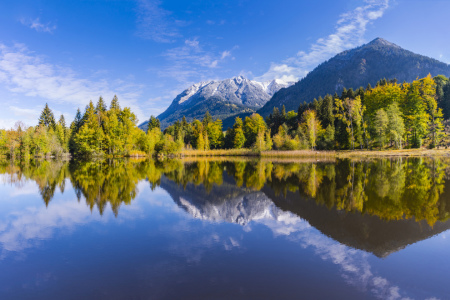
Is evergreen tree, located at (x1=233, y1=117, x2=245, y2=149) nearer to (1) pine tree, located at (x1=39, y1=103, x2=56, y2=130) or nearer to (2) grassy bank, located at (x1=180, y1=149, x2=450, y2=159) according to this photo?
(2) grassy bank, located at (x1=180, y1=149, x2=450, y2=159)

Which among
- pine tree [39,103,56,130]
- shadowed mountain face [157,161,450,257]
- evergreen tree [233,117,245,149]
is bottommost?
shadowed mountain face [157,161,450,257]

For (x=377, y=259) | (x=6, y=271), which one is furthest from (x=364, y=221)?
(x=6, y=271)

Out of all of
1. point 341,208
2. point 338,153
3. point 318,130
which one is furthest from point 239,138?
point 341,208

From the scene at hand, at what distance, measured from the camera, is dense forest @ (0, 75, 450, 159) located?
5700 cm

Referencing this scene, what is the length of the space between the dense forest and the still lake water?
2039 inches

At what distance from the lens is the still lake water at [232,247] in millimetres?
5613

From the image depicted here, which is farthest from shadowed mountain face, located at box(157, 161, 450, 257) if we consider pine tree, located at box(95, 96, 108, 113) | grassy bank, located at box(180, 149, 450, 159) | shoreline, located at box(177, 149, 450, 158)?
pine tree, located at box(95, 96, 108, 113)

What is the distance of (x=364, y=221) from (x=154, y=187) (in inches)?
582

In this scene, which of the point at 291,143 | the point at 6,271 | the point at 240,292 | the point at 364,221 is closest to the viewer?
the point at 240,292

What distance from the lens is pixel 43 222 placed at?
11219mm

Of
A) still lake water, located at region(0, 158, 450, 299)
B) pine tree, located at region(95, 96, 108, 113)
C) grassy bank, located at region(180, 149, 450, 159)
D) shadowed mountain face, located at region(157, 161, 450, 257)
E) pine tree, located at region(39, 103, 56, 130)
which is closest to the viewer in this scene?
still lake water, located at region(0, 158, 450, 299)

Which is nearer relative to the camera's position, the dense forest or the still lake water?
the still lake water

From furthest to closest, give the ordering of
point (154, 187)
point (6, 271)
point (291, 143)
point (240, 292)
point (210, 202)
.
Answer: point (291, 143) → point (154, 187) → point (210, 202) → point (6, 271) → point (240, 292)

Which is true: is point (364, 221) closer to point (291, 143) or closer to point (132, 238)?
point (132, 238)
